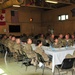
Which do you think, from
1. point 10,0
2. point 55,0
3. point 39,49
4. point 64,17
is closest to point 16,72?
point 39,49

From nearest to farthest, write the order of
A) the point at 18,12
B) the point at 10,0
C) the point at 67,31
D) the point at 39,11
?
the point at 10,0, the point at 67,31, the point at 18,12, the point at 39,11

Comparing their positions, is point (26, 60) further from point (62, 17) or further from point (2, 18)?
point (2, 18)

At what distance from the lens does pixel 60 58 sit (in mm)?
5449

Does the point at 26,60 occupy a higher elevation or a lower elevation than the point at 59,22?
lower

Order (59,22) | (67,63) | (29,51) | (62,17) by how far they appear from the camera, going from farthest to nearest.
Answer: (59,22) → (62,17) → (29,51) → (67,63)

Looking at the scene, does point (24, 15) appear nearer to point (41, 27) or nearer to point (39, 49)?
point (41, 27)

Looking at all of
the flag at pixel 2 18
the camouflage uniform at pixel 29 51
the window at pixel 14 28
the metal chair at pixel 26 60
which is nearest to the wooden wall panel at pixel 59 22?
the window at pixel 14 28

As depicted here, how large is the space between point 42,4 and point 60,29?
3148mm

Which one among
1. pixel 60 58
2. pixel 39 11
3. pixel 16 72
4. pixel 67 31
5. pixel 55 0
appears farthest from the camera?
pixel 39 11

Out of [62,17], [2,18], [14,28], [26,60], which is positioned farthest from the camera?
[14,28]

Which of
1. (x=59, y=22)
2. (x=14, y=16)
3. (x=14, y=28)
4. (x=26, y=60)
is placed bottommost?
A: (x=14, y=28)

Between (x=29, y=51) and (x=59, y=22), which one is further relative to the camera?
(x=59, y=22)

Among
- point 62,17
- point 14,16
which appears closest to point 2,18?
point 14,16

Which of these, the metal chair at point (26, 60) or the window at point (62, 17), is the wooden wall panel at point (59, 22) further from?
the metal chair at point (26, 60)
